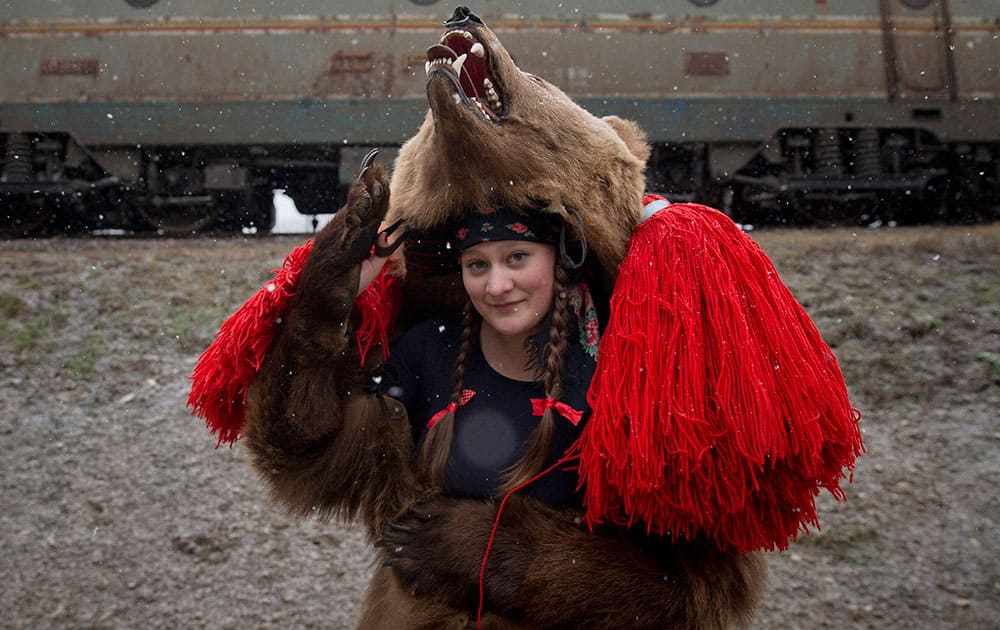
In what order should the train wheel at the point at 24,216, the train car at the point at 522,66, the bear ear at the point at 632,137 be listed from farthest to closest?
the train car at the point at 522,66, the train wheel at the point at 24,216, the bear ear at the point at 632,137

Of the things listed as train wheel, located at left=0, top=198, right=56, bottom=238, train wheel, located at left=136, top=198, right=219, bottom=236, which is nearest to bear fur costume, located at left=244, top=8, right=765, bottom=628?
train wheel, located at left=136, top=198, right=219, bottom=236

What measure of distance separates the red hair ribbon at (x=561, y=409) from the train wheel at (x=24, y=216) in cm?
731

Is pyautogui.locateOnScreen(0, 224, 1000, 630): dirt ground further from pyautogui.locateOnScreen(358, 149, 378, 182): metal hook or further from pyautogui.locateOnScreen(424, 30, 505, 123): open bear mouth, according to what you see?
pyautogui.locateOnScreen(424, 30, 505, 123): open bear mouth

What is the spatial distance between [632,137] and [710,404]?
753mm

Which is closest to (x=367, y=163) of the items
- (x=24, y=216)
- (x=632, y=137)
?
(x=632, y=137)

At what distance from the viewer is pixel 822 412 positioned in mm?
1696

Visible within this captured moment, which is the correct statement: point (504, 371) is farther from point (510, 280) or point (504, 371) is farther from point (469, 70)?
point (469, 70)

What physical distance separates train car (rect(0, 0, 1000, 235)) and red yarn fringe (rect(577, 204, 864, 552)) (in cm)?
632

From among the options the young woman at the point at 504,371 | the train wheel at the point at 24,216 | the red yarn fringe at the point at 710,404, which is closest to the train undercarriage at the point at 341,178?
the train wheel at the point at 24,216

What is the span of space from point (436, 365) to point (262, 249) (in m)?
4.65

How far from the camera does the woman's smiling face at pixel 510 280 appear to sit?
1854 mm

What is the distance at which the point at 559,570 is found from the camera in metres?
1.74

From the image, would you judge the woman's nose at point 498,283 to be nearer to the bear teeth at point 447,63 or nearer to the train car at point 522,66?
the bear teeth at point 447,63

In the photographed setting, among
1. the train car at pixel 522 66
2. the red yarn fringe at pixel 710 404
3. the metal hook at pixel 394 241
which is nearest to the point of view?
the red yarn fringe at pixel 710 404
